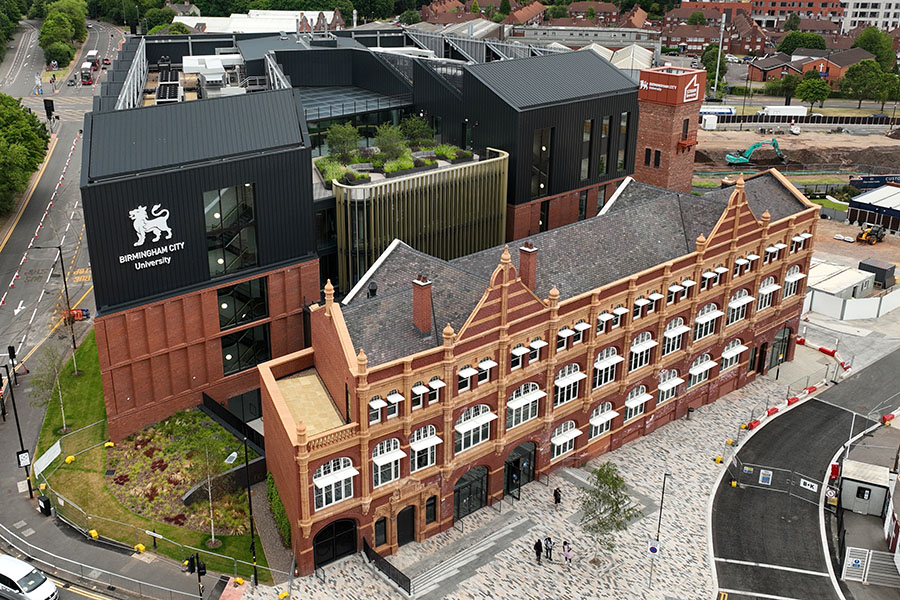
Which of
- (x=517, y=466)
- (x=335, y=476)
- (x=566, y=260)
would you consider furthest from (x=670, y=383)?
(x=335, y=476)

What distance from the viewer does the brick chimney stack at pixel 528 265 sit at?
6200 cm

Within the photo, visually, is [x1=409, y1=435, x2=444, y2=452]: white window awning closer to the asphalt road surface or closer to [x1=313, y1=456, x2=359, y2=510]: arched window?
[x1=313, y1=456, x2=359, y2=510]: arched window

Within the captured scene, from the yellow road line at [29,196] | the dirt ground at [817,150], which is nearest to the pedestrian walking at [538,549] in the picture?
the yellow road line at [29,196]

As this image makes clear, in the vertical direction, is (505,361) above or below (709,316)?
above

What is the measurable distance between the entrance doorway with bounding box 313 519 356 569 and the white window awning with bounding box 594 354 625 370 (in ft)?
70.4

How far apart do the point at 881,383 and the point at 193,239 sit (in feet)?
205

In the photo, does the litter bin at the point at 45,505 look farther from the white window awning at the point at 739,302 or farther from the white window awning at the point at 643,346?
the white window awning at the point at 739,302

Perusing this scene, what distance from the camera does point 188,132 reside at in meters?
65.8

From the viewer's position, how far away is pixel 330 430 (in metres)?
54.5

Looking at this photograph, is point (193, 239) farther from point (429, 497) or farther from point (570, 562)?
point (570, 562)

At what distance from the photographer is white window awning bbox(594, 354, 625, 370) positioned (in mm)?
67312

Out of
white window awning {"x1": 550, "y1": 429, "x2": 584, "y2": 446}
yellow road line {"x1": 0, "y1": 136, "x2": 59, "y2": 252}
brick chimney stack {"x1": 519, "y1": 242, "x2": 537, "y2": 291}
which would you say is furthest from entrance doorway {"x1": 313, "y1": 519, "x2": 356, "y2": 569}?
yellow road line {"x1": 0, "y1": 136, "x2": 59, "y2": 252}

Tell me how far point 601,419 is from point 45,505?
131ft

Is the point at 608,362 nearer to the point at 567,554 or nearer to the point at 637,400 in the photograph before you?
the point at 637,400
